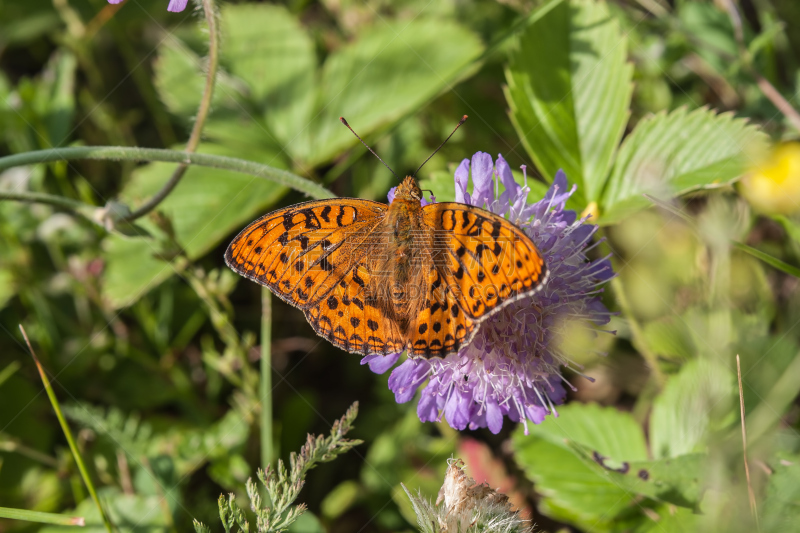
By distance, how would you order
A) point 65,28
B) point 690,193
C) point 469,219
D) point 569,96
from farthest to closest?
point 65,28 → point 569,96 → point 690,193 → point 469,219

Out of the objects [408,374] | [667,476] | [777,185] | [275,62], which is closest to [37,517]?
[408,374]

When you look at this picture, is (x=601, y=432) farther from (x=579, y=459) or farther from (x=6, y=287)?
(x=6, y=287)

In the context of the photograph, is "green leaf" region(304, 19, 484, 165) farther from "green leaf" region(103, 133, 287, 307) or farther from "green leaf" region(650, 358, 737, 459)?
"green leaf" region(650, 358, 737, 459)

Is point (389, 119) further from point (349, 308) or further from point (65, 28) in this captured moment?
point (65, 28)

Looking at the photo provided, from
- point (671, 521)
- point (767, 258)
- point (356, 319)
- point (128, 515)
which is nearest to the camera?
point (356, 319)

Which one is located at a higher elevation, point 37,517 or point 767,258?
point 767,258

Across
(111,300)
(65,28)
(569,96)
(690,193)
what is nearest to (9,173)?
(111,300)

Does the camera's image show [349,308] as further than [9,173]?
No
